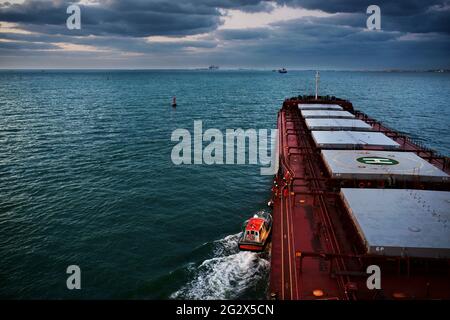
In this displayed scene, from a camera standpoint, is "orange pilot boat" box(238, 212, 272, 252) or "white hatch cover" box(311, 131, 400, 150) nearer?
"orange pilot boat" box(238, 212, 272, 252)

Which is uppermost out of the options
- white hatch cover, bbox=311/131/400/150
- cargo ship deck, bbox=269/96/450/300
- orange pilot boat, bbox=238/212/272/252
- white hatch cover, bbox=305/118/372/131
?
white hatch cover, bbox=305/118/372/131

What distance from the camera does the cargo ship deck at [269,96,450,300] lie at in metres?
16.5

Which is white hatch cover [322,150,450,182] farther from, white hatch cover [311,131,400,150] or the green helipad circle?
white hatch cover [311,131,400,150]

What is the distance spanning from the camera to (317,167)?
1388 inches

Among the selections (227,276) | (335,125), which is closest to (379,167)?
(227,276)

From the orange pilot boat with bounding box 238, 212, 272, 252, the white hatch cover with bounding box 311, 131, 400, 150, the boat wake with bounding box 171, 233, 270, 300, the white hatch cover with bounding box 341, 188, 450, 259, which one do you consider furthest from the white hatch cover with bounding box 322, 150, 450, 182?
the boat wake with bounding box 171, 233, 270, 300

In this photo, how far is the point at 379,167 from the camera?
1102 inches

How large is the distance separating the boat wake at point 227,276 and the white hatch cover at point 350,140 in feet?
48.4

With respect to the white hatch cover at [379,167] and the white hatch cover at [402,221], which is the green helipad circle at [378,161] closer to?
the white hatch cover at [379,167]

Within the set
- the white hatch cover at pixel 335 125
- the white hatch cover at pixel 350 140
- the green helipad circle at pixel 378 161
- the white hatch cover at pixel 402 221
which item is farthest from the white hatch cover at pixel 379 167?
the white hatch cover at pixel 335 125

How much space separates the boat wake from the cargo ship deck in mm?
4947

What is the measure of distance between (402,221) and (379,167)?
10324mm

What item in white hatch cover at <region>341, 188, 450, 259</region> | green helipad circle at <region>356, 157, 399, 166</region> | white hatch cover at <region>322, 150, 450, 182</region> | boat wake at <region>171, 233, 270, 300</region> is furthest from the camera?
green helipad circle at <region>356, 157, 399, 166</region>
